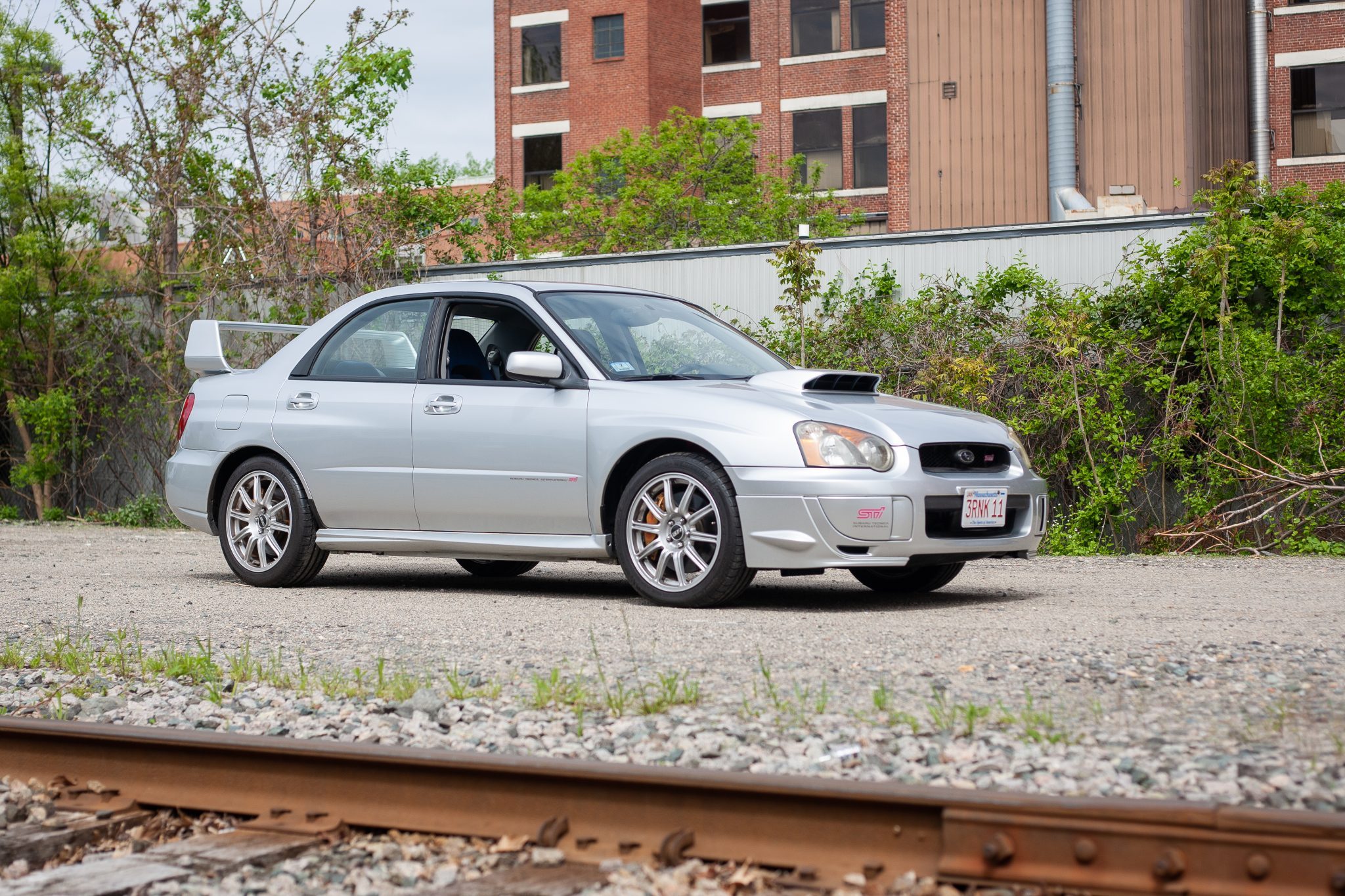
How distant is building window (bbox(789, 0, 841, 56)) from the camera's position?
33.7m

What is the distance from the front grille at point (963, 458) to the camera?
7.08 m

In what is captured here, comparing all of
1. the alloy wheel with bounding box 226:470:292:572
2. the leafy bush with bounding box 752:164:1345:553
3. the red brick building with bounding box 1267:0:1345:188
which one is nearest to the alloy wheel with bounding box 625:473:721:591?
the alloy wheel with bounding box 226:470:292:572

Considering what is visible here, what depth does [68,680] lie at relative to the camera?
18.4 feet

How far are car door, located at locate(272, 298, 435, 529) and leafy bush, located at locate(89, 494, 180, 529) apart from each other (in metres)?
8.66

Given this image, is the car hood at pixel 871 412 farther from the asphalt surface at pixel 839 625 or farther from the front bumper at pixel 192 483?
the front bumper at pixel 192 483

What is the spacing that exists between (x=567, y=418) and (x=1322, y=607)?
380cm

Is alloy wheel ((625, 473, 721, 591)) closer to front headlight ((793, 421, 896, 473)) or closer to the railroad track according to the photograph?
front headlight ((793, 421, 896, 473))

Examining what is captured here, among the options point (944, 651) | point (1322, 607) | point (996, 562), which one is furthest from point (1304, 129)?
point (944, 651)

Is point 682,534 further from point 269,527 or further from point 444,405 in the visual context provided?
point 269,527

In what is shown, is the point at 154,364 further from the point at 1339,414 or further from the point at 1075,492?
the point at 1339,414

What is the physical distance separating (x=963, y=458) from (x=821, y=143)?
27.1m

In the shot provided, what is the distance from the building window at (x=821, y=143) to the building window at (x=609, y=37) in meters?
4.64

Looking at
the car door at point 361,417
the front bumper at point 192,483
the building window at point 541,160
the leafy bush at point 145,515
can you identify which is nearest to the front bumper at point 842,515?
the car door at point 361,417

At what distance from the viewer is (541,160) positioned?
118 feet
